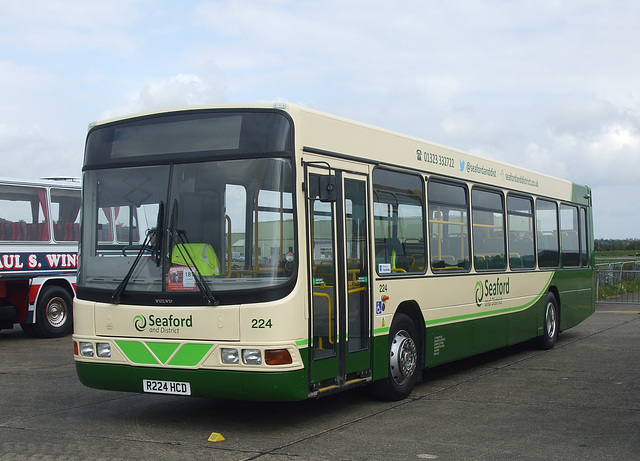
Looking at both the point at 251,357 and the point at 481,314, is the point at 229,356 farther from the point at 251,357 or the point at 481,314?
the point at 481,314

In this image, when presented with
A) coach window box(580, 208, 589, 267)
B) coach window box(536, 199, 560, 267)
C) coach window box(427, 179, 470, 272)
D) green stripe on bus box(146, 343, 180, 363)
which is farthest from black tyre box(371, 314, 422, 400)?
coach window box(580, 208, 589, 267)

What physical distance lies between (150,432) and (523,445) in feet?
11.1

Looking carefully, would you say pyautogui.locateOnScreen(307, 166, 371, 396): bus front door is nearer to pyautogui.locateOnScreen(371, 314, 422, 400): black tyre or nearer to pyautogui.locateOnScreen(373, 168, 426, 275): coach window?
pyautogui.locateOnScreen(373, 168, 426, 275): coach window

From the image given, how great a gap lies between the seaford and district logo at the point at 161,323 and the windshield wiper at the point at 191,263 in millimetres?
264

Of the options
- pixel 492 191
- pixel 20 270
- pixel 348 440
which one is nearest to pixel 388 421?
pixel 348 440

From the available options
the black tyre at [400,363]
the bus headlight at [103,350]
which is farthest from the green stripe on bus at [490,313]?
the bus headlight at [103,350]

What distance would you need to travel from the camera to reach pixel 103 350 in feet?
27.5

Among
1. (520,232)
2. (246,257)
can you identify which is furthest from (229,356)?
(520,232)

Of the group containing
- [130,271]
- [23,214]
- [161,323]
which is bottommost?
[161,323]

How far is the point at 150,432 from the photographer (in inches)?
323

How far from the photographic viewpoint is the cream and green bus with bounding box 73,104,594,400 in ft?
25.7

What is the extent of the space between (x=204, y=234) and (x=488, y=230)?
558 cm

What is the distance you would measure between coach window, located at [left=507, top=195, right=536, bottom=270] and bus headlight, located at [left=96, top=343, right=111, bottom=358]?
22.6 feet

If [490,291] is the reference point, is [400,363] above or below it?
below
